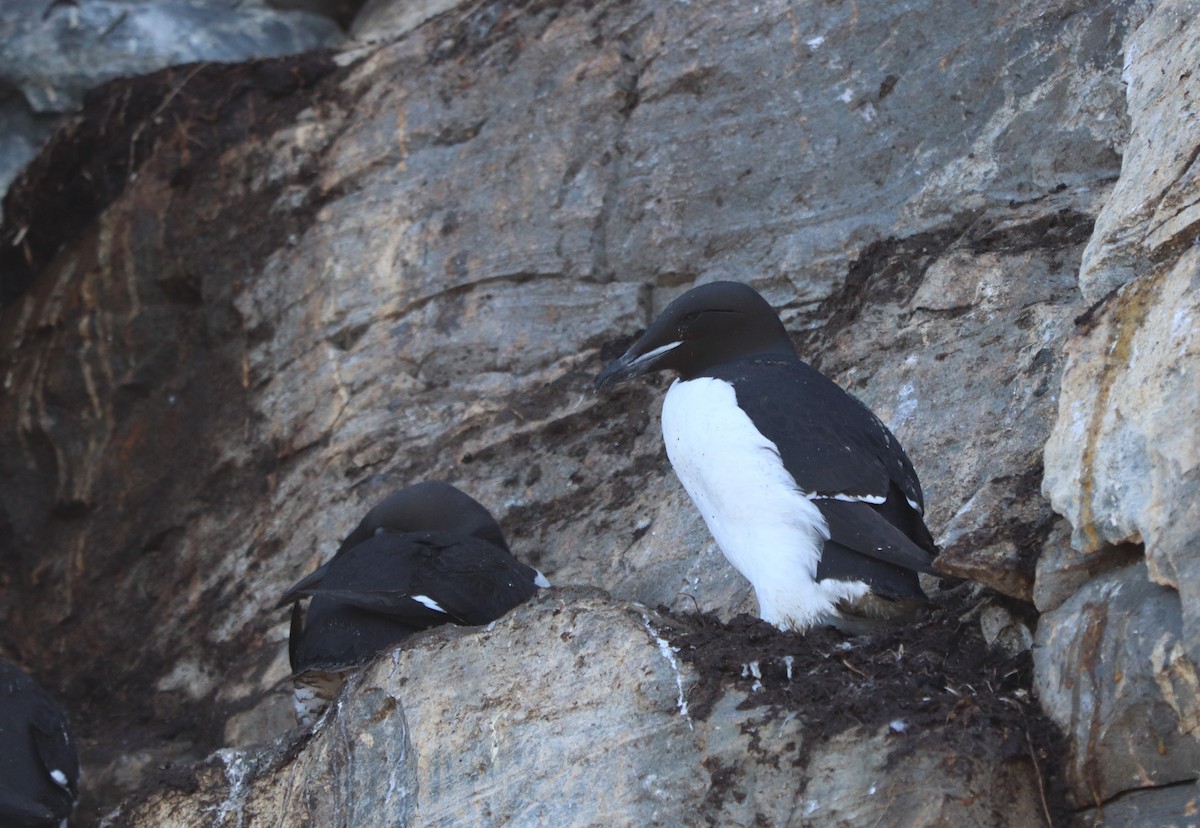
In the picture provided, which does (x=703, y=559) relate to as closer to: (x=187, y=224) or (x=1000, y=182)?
(x=1000, y=182)

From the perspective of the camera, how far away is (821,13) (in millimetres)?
7793

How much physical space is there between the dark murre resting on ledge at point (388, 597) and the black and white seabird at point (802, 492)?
82 cm

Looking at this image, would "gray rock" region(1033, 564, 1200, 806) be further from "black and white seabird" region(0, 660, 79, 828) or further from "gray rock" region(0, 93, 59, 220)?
"gray rock" region(0, 93, 59, 220)

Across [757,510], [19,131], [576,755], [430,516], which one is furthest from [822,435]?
[19,131]

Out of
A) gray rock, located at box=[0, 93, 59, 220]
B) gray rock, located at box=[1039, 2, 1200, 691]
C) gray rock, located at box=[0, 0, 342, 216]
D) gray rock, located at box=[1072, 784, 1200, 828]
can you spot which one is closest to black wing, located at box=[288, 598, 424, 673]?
gray rock, located at box=[1039, 2, 1200, 691]

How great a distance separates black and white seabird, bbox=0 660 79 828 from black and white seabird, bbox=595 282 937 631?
8.08ft

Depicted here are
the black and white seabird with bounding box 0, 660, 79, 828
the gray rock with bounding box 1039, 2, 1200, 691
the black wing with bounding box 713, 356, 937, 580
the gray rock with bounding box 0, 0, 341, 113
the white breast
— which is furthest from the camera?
the gray rock with bounding box 0, 0, 341, 113

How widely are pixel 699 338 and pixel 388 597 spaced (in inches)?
53.2

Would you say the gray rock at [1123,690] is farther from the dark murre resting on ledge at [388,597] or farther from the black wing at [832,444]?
the dark murre resting on ledge at [388,597]

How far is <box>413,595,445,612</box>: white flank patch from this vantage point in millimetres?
5473

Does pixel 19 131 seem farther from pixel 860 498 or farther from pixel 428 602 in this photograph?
pixel 860 498

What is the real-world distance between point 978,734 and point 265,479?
4.75m

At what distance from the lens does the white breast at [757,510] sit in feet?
16.0

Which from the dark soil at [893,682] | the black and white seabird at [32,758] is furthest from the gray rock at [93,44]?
the dark soil at [893,682]
